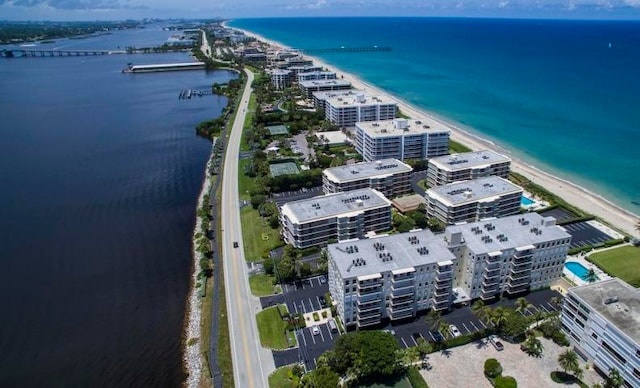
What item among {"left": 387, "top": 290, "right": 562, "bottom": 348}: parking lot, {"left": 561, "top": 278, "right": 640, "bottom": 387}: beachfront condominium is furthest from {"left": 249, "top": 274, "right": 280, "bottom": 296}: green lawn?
{"left": 561, "top": 278, "right": 640, "bottom": 387}: beachfront condominium

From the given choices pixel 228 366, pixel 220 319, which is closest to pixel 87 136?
pixel 220 319

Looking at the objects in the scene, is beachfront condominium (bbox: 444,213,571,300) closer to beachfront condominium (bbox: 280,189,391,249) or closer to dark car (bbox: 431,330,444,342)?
dark car (bbox: 431,330,444,342)

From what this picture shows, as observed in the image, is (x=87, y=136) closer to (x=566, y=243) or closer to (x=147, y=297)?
(x=147, y=297)

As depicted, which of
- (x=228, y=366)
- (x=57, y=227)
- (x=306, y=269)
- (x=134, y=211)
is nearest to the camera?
(x=228, y=366)

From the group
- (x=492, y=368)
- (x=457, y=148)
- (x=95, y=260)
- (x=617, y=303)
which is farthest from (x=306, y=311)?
(x=457, y=148)

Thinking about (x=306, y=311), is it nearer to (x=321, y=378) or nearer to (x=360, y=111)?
(x=321, y=378)

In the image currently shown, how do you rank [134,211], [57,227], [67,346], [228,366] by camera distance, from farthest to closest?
[134,211] < [57,227] < [67,346] < [228,366]

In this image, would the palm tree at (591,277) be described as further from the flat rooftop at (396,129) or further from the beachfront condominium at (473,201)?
the flat rooftop at (396,129)
